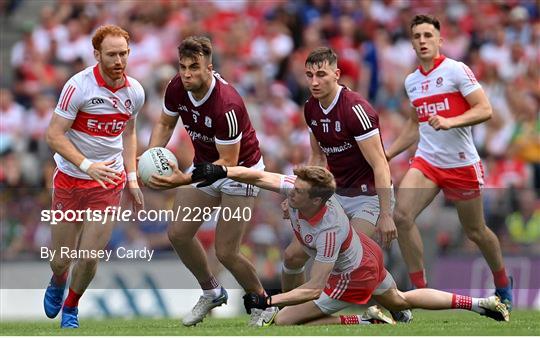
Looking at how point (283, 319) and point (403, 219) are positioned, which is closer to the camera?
point (283, 319)

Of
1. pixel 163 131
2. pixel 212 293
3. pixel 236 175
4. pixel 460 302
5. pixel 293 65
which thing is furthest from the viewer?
pixel 293 65

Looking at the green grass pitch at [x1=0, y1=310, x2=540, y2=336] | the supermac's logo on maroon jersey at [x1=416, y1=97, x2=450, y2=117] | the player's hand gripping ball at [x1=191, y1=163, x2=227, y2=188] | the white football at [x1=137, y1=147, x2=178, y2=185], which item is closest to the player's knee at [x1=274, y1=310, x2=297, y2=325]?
the green grass pitch at [x1=0, y1=310, x2=540, y2=336]

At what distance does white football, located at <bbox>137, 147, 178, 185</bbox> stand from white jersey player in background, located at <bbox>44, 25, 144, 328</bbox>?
316mm

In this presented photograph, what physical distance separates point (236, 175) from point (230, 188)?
2.45 ft

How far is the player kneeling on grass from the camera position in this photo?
424 inches

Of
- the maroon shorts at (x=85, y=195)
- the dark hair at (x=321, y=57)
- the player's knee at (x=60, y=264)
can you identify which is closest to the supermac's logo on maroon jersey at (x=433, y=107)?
the dark hair at (x=321, y=57)

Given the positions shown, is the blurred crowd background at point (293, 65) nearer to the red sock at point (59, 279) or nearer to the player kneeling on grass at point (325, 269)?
the red sock at point (59, 279)

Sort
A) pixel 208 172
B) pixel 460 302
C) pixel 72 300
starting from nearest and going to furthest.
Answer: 1. pixel 208 172
2. pixel 460 302
3. pixel 72 300

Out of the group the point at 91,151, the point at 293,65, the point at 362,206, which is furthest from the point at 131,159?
the point at 293,65

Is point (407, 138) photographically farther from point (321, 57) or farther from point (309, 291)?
point (309, 291)

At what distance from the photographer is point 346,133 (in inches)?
463

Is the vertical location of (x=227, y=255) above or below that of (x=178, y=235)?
below

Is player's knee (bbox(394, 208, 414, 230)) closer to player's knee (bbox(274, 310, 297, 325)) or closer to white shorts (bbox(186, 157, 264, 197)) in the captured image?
white shorts (bbox(186, 157, 264, 197))

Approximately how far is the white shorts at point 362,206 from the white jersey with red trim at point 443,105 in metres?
1.03
